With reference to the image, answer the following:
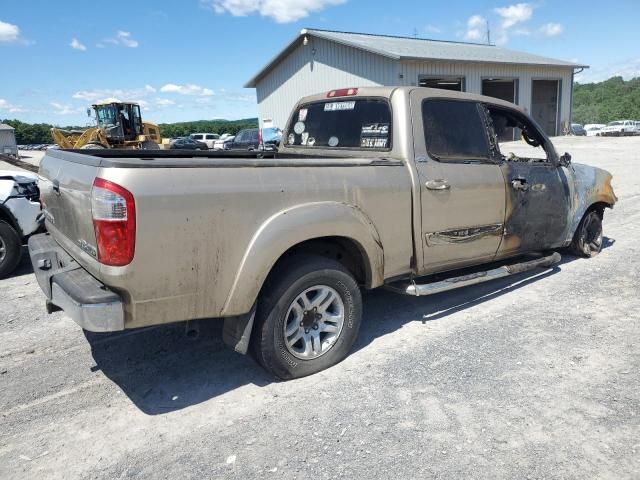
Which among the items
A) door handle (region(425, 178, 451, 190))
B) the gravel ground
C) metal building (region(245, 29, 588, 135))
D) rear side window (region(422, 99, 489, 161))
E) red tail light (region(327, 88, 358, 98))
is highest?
metal building (region(245, 29, 588, 135))

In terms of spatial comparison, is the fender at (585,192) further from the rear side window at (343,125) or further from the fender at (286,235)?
the fender at (286,235)

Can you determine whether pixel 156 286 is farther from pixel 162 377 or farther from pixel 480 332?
pixel 480 332

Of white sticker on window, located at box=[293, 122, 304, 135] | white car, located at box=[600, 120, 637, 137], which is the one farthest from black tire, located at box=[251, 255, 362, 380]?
white car, located at box=[600, 120, 637, 137]

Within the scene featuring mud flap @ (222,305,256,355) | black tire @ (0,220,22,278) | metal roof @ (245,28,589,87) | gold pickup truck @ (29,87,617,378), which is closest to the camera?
gold pickup truck @ (29,87,617,378)

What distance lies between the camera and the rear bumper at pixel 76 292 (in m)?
2.70

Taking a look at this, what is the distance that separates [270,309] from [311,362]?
56cm

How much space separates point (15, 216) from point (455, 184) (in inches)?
193

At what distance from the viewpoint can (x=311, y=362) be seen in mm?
3480

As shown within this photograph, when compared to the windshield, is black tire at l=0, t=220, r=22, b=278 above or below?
below

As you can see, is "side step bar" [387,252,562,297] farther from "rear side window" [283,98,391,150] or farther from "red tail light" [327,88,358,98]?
"red tail light" [327,88,358,98]

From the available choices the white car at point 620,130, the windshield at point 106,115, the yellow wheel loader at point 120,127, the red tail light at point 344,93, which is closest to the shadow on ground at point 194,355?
the red tail light at point 344,93

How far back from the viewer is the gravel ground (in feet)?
8.59

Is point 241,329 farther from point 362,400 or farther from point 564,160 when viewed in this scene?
point 564,160

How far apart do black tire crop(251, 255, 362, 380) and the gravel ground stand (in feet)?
0.39
